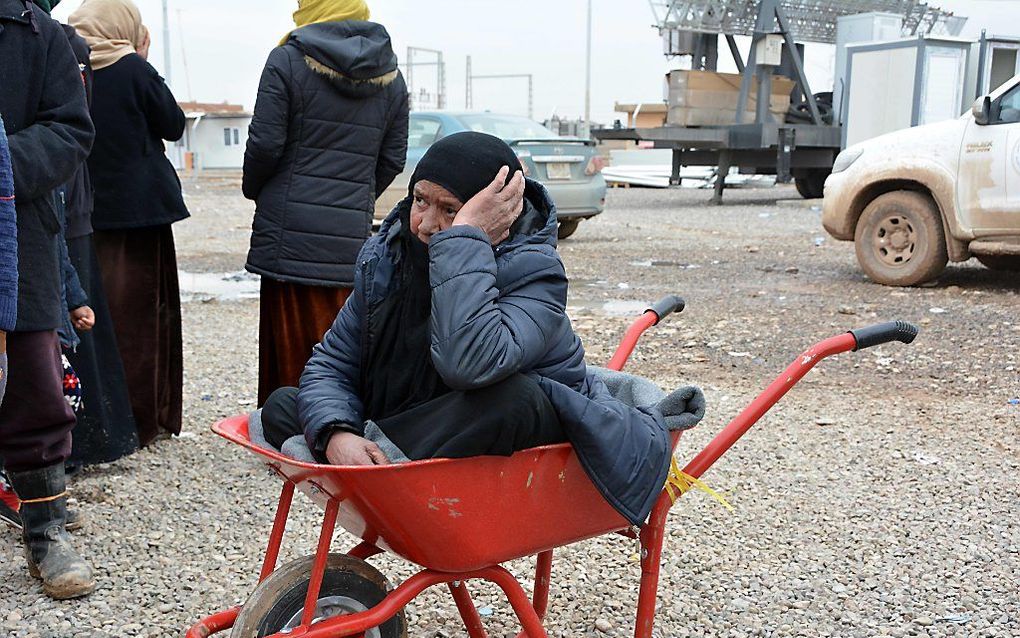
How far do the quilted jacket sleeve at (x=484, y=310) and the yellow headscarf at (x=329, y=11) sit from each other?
81.7 inches

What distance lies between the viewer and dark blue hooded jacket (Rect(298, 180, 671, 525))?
2.09m

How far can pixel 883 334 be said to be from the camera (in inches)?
100

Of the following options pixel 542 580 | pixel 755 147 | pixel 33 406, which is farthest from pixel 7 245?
pixel 755 147

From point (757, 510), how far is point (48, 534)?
2.44 metres

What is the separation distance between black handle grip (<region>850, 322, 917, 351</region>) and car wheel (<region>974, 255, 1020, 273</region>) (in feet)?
22.7

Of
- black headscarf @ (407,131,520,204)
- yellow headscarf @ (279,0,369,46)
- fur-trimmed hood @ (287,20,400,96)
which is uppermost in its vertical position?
yellow headscarf @ (279,0,369,46)

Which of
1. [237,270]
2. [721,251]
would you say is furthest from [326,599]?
[721,251]

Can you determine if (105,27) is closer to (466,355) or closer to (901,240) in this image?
(466,355)

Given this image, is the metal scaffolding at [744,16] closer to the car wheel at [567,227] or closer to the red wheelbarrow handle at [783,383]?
the car wheel at [567,227]

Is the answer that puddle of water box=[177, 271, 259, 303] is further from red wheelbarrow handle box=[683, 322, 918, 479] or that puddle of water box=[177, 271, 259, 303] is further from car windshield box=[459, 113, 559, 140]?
red wheelbarrow handle box=[683, 322, 918, 479]

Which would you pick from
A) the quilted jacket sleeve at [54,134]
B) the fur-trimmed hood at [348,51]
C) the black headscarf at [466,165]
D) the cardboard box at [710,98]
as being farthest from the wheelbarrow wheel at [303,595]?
the cardboard box at [710,98]

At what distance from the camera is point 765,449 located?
4621mm

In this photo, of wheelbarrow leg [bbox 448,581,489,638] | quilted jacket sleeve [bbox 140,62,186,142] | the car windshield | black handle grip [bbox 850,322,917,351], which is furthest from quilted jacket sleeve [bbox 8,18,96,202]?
the car windshield

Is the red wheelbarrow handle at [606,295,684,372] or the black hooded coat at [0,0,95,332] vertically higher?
the black hooded coat at [0,0,95,332]
